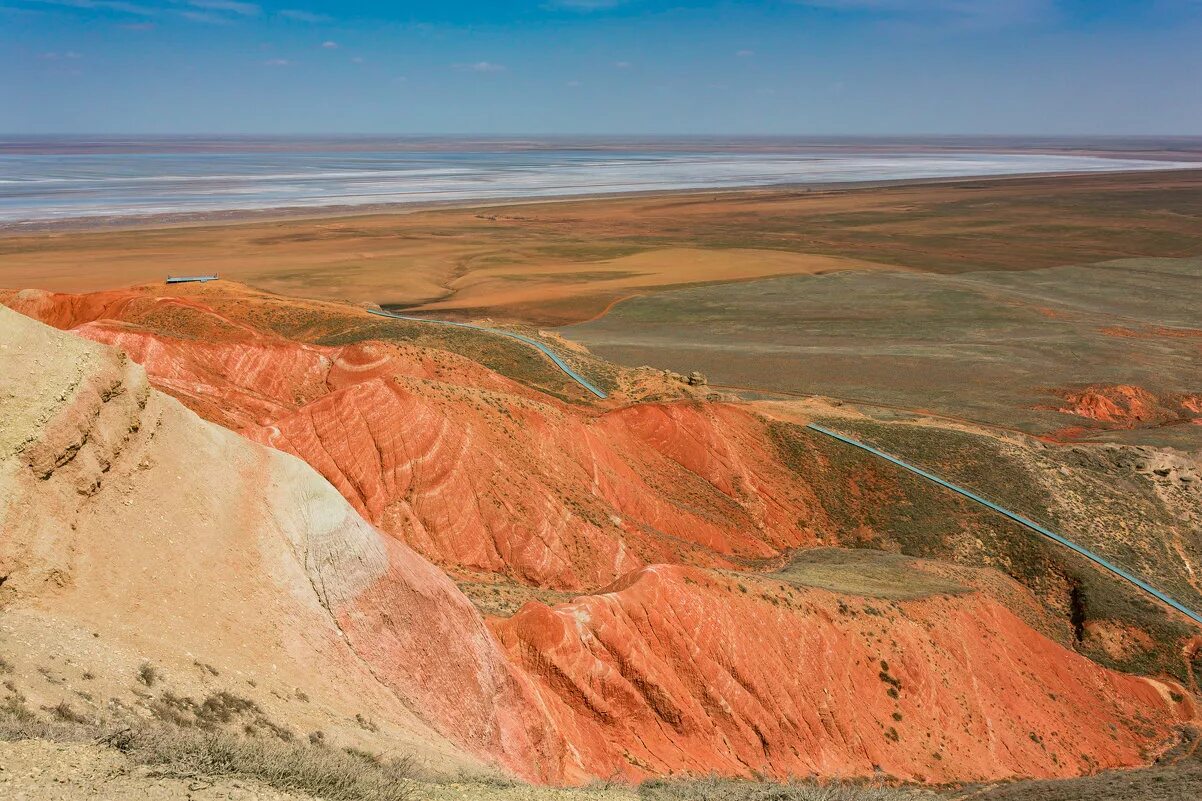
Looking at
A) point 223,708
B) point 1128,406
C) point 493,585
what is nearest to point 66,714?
point 223,708

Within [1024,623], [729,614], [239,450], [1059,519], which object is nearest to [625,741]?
[729,614]

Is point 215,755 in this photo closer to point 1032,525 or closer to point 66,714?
point 66,714

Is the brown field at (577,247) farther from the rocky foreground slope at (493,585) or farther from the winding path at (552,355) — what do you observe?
the rocky foreground slope at (493,585)

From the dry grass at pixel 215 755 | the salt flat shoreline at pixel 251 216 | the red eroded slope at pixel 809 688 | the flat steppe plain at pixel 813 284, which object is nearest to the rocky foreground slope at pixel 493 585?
the red eroded slope at pixel 809 688

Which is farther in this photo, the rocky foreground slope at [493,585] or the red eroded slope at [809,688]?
the red eroded slope at [809,688]

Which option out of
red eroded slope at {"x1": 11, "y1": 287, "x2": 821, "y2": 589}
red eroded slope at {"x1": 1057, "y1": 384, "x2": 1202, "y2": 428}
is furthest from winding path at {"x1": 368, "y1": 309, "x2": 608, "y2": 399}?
red eroded slope at {"x1": 1057, "y1": 384, "x2": 1202, "y2": 428}

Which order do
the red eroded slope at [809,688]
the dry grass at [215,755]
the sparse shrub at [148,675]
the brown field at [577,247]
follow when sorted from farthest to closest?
1. the brown field at [577,247]
2. the red eroded slope at [809,688]
3. the sparse shrub at [148,675]
4. the dry grass at [215,755]

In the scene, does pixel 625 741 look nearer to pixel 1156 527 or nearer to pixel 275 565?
pixel 275 565

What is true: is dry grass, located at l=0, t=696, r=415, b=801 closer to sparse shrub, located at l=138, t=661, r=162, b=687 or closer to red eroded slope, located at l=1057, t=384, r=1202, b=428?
sparse shrub, located at l=138, t=661, r=162, b=687
